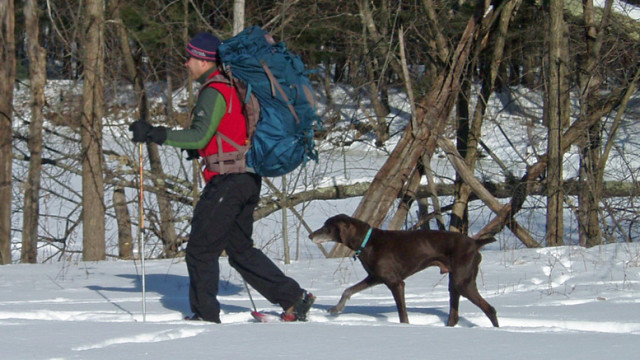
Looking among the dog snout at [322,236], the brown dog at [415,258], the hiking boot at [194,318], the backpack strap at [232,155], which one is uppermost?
the backpack strap at [232,155]

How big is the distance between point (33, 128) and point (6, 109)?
48 centimetres

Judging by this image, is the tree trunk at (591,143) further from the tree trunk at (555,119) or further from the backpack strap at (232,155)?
the backpack strap at (232,155)

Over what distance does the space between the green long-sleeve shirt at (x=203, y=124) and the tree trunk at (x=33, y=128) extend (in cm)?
805

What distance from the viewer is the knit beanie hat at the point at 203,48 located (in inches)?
201

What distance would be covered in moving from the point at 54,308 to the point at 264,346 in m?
2.44

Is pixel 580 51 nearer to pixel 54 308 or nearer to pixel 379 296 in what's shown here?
pixel 379 296

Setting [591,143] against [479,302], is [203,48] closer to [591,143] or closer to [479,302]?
[479,302]

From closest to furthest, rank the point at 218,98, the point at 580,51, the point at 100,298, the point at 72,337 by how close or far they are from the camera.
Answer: the point at 72,337 < the point at 218,98 < the point at 100,298 < the point at 580,51

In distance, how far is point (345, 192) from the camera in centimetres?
1380

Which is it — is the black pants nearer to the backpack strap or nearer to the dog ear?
the backpack strap

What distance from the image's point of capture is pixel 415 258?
5.76m

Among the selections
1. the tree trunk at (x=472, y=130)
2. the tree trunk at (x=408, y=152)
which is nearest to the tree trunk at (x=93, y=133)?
the tree trunk at (x=408, y=152)

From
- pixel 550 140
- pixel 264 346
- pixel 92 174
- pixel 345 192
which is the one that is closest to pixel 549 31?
pixel 550 140

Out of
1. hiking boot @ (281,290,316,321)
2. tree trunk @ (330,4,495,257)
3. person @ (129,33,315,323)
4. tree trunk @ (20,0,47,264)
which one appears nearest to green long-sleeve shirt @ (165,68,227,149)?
person @ (129,33,315,323)
